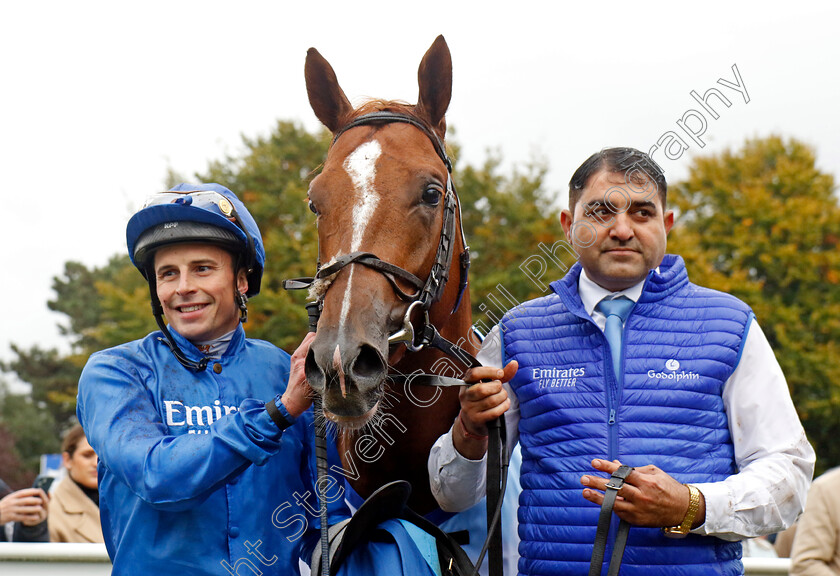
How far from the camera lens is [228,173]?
21.7m

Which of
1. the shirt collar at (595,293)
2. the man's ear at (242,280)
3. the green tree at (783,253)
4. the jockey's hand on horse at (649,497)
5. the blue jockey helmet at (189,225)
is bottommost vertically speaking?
the jockey's hand on horse at (649,497)

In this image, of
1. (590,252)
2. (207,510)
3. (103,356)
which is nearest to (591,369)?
(590,252)

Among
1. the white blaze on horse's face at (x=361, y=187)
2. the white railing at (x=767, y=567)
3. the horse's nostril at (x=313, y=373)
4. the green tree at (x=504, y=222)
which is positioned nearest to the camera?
the horse's nostril at (x=313, y=373)

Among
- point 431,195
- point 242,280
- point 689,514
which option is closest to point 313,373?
point 431,195

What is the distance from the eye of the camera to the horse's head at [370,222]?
211 cm

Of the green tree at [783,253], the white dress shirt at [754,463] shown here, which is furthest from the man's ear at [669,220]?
the green tree at [783,253]

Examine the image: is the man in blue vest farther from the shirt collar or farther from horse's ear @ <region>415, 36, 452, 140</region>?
horse's ear @ <region>415, 36, 452, 140</region>

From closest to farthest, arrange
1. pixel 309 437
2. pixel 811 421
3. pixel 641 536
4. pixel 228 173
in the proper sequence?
pixel 641 536
pixel 309 437
pixel 811 421
pixel 228 173

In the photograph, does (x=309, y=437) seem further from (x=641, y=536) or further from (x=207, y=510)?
(x=641, y=536)

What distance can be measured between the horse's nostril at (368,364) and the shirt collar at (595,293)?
0.83m

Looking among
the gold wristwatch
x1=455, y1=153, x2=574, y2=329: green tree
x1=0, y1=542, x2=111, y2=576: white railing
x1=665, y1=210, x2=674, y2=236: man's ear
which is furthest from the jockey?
x1=455, y1=153, x2=574, y2=329: green tree

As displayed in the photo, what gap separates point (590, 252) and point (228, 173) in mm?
20351

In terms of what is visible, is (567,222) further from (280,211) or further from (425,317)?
(280,211)

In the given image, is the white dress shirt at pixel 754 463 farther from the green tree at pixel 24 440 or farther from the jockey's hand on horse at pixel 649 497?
the green tree at pixel 24 440
